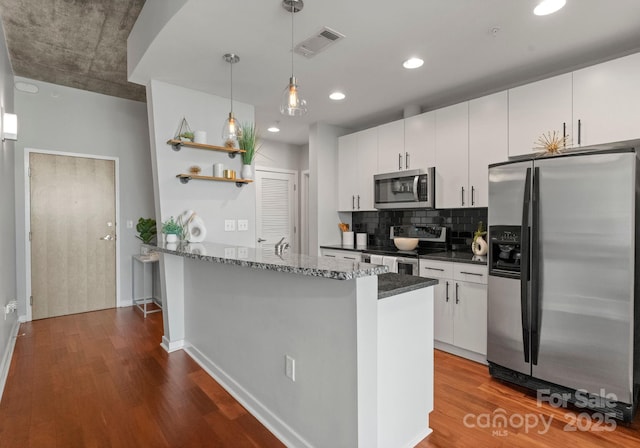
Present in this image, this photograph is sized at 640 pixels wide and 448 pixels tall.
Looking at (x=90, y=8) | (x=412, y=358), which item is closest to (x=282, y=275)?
(x=412, y=358)

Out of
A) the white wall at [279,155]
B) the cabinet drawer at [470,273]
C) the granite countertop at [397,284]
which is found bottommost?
the cabinet drawer at [470,273]

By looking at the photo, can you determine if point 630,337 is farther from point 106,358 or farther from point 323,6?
point 106,358

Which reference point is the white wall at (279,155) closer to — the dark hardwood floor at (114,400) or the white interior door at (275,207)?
the white interior door at (275,207)

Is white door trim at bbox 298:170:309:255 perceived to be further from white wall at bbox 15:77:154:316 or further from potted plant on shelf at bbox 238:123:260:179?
potted plant on shelf at bbox 238:123:260:179

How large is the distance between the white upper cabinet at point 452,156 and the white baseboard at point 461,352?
53.6 inches

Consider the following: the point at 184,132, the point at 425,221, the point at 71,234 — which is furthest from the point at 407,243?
the point at 71,234

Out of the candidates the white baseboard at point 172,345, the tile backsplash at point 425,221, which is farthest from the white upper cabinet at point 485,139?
the white baseboard at point 172,345

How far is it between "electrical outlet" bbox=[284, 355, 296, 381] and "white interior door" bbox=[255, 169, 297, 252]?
363 cm

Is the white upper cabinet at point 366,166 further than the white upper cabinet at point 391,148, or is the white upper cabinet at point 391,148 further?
the white upper cabinet at point 366,166

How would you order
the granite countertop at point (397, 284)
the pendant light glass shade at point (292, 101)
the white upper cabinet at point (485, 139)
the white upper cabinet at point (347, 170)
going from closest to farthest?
the granite countertop at point (397, 284) → the pendant light glass shade at point (292, 101) → the white upper cabinet at point (485, 139) → the white upper cabinet at point (347, 170)

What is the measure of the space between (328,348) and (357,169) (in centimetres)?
318

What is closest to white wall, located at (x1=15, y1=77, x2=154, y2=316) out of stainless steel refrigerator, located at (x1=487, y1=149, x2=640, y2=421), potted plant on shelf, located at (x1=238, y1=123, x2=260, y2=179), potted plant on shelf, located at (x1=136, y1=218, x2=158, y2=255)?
potted plant on shelf, located at (x1=136, y1=218, x2=158, y2=255)

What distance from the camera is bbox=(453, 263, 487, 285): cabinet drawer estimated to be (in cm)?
286

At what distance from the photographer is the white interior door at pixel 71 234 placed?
4113 millimetres
